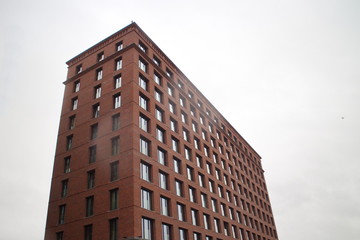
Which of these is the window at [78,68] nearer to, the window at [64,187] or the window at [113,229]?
the window at [64,187]

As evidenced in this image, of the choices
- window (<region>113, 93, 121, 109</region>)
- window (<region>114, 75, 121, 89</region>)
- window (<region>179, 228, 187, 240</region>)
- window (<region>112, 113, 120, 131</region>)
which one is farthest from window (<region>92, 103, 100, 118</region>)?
window (<region>179, 228, 187, 240</region>)

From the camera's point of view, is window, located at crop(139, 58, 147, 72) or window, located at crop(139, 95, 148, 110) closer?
window, located at crop(139, 95, 148, 110)

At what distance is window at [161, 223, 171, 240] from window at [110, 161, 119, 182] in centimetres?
689

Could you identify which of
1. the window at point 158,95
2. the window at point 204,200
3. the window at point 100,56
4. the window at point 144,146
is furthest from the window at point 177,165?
the window at point 100,56

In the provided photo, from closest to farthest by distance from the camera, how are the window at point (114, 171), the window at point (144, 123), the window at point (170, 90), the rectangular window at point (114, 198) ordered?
the rectangular window at point (114, 198) < the window at point (114, 171) < the window at point (144, 123) < the window at point (170, 90)

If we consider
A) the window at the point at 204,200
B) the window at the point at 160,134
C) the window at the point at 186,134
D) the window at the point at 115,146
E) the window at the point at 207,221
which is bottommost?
the window at the point at 207,221

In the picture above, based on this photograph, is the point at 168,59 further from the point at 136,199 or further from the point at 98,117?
the point at 136,199

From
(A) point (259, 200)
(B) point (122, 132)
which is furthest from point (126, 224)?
(A) point (259, 200)

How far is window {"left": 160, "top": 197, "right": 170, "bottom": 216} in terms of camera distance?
105 ft

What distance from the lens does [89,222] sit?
97.1 feet

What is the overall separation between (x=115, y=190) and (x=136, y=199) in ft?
9.52

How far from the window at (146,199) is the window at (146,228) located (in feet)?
4.19

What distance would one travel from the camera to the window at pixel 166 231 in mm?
30612

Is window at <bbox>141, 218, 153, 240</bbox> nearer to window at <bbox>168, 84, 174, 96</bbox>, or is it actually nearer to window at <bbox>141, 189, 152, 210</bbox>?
window at <bbox>141, 189, 152, 210</bbox>
